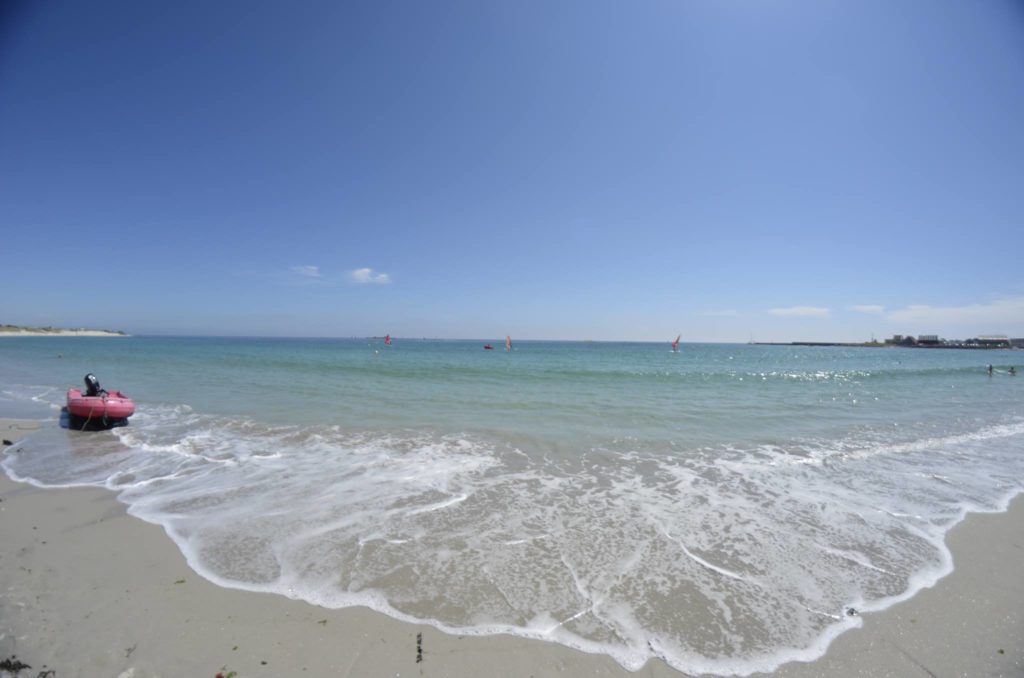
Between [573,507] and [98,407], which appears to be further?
[98,407]

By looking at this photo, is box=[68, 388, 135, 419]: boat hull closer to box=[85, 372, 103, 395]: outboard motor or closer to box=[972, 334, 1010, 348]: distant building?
box=[85, 372, 103, 395]: outboard motor

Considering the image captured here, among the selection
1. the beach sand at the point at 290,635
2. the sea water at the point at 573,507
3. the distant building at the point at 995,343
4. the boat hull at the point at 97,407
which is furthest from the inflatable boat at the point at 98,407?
the distant building at the point at 995,343

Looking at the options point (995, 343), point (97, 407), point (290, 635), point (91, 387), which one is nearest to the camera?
point (290, 635)

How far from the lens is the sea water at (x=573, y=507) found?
3.89m

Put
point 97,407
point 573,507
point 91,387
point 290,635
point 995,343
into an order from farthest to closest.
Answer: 1. point 995,343
2. point 91,387
3. point 97,407
4. point 573,507
5. point 290,635

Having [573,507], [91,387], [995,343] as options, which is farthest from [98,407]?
[995,343]

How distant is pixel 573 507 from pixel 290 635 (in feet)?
13.5

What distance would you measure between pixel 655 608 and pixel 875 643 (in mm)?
1835

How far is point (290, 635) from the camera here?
3.46m

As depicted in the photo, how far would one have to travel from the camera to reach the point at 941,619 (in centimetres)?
378

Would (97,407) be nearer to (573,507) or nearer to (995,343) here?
(573,507)

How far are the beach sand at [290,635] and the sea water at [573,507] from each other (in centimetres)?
20

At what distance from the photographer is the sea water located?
3.89 meters

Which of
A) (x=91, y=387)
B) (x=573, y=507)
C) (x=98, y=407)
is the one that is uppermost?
(x=91, y=387)
